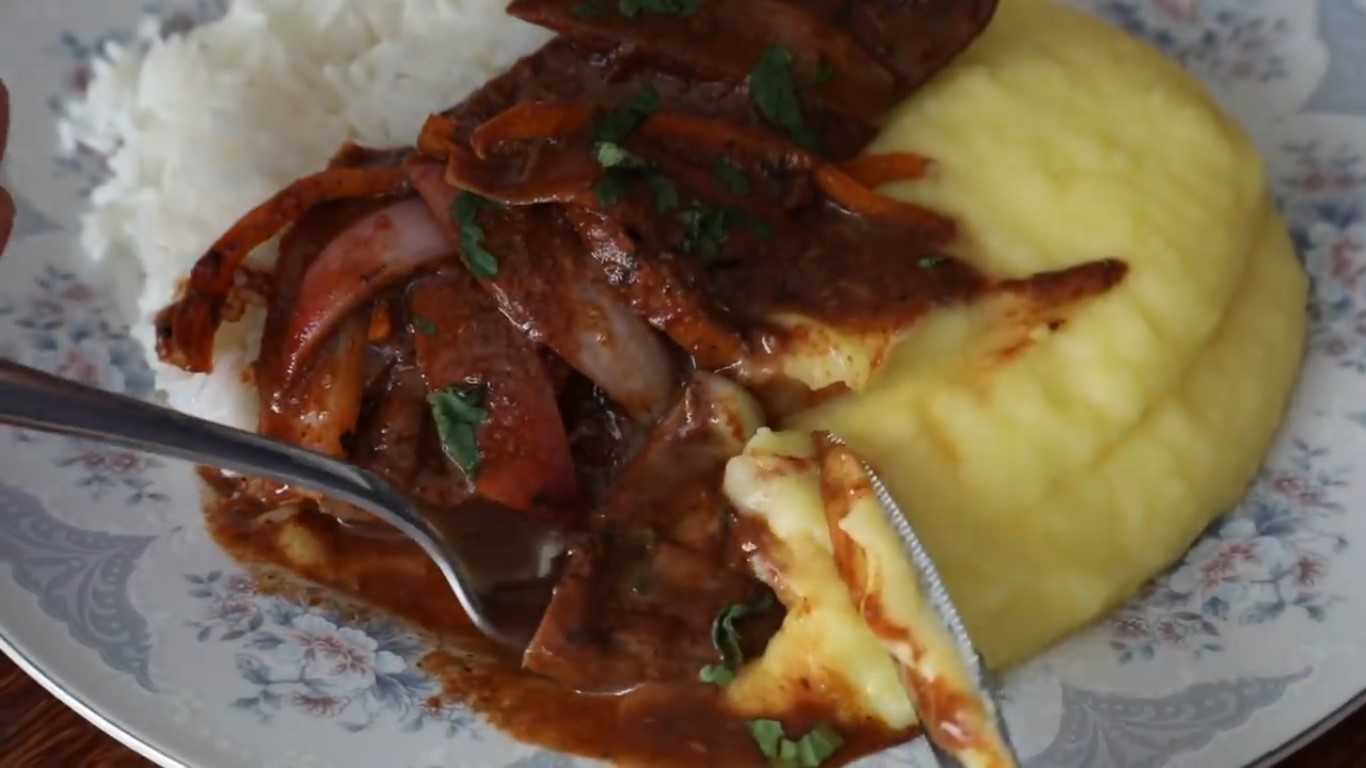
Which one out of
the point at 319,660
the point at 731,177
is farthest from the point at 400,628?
the point at 731,177

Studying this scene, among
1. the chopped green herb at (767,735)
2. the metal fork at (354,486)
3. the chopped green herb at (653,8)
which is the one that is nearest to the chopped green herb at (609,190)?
the chopped green herb at (653,8)

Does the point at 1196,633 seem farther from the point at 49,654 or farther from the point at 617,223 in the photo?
the point at 49,654

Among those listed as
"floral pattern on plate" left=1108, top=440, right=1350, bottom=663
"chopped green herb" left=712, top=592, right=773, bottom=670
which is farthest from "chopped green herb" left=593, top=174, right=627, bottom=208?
"floral pattern on plate" left=1108, top=440, right=1350, bottom=663

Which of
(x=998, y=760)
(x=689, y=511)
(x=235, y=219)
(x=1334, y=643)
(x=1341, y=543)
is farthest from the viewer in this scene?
(x=235, y=219)

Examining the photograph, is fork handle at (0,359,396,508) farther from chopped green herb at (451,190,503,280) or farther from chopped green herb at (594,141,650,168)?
chopped green herb at (594,141,650,168)

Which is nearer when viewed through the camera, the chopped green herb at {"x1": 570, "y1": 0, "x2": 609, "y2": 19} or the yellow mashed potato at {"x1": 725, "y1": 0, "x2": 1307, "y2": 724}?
the yellow mashed potato at {"x1": 725, "y1": 0, "x2": 1307, "y2": 724}

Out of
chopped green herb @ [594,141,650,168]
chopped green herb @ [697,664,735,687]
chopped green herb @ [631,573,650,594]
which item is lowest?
chopped green herb @ [697,664,735,687]

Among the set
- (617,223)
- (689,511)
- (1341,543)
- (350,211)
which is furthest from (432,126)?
(1341,543)
